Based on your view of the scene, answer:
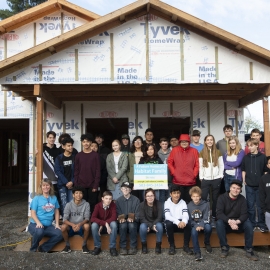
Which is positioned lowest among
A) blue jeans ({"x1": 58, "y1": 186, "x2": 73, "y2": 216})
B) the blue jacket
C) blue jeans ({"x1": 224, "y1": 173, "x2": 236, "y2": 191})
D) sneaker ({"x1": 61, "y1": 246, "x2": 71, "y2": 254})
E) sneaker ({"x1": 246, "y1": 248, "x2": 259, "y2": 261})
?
sneaker ({"x1": 246, "y1": 248, "x2": 259, "y2": 261})

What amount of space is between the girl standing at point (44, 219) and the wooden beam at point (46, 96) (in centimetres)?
178

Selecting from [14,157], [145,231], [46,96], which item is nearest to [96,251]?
[145,231]

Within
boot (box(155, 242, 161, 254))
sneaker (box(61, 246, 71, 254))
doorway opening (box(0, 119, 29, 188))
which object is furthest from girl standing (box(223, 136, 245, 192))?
doorway opening (box(0, 119, 29, 188))

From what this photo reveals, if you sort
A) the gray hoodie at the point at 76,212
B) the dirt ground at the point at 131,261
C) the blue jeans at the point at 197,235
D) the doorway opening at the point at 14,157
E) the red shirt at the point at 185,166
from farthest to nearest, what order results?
the doorway opening at the point at 14,157
the red shirt at the point at 185,166
the gray hoodie at the point at 76,212
the blue jeans at the point at 197,235
the dirt ground at the point at 131,261

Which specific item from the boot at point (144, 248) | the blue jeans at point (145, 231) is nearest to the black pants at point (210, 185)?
the blue jeans at point (145, 231)

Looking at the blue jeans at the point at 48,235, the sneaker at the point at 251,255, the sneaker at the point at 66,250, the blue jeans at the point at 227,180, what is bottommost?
the sneaker at the point at 251,255

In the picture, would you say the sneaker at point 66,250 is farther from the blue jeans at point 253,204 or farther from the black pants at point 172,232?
the blue jeans at point 253,204

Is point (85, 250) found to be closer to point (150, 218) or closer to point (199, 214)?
point (150, 218)

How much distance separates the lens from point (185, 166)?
5914 mm

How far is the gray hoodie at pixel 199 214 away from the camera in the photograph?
17.8ft

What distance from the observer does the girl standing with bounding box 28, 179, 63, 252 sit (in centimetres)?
543

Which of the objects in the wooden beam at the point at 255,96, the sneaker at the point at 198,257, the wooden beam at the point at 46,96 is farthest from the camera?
the wooden beam at the point at 255,96

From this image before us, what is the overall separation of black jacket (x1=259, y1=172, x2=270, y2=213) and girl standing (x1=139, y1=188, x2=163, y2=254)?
171 centimetres

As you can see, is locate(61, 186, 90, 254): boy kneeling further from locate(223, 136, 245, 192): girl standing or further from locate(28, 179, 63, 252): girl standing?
locate(223, 136, 245, 192): girl standing
